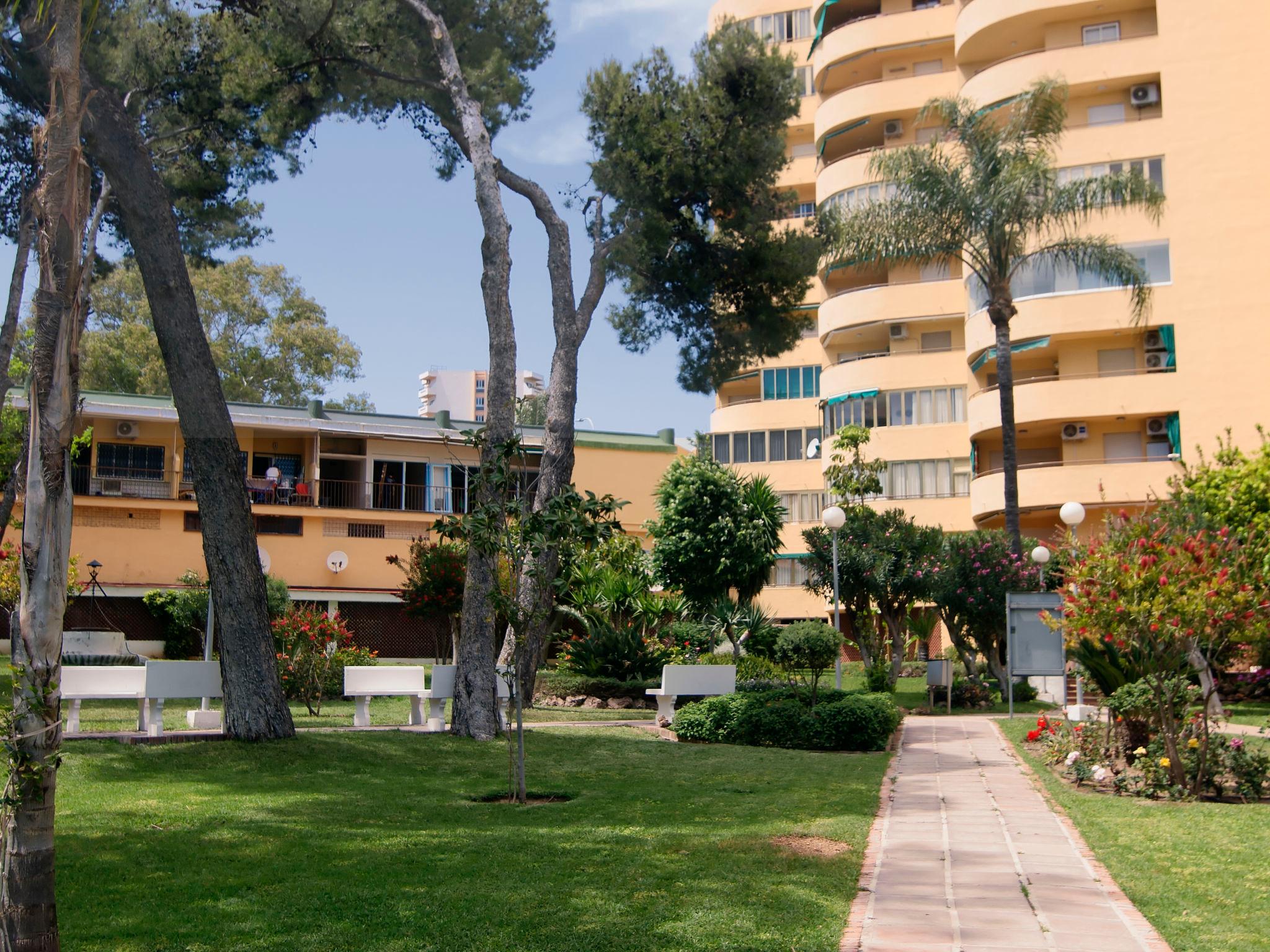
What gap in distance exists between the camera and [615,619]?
26000mm

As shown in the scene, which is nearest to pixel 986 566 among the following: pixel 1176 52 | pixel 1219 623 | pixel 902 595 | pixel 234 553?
pixel 902 595

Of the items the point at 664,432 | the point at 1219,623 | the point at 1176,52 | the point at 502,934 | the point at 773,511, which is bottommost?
the point at 502,934

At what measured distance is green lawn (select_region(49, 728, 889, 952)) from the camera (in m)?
6.22

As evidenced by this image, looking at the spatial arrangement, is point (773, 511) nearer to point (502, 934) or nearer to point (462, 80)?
point (462, 80)

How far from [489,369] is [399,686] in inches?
172

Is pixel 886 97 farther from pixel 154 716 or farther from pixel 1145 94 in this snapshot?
pixel 154 716

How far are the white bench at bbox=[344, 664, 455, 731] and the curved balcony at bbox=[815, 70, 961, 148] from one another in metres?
34.1

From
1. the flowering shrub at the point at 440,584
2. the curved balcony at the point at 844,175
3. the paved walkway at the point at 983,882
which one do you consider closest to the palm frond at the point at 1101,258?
the flowering shrub at the point at 440,584

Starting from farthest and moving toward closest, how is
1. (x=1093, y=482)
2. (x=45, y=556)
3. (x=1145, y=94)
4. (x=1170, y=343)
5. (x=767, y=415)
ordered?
1. (x=767, y=415)
2. (x=1145, y=94)
3. (x=1093, y=482)
4. (x=1170, y=343)
5. (x=45, y=556)

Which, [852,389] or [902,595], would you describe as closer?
[902,595]

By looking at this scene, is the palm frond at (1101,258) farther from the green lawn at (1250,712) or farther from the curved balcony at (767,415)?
the curved balcony at (767,415)

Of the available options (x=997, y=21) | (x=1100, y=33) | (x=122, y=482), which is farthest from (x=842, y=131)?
(x=122, y=482)

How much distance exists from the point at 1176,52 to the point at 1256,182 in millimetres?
4939

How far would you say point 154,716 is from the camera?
13875 millimetres
